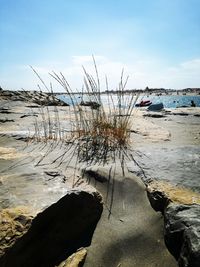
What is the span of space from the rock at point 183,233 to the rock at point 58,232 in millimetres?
383

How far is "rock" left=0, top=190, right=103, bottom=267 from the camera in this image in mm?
934

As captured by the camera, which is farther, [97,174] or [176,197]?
[97,174]

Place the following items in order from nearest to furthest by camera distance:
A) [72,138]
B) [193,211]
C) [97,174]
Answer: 1. [193,211]
2. [97,174]
3. [72,138]

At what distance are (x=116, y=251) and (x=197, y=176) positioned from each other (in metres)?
0.70

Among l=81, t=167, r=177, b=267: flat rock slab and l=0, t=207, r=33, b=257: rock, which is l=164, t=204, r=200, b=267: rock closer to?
l=81, t=167, r=177, b=267: flat rock slab

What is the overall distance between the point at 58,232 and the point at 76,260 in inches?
6.1

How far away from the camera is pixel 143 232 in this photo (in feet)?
3.76

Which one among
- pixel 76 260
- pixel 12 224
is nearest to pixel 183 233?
pixel 76 260

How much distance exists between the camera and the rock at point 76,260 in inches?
38.0

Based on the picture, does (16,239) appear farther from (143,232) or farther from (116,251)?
(143,232)

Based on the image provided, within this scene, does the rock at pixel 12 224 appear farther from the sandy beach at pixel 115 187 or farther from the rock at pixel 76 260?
the rock at pixel 76 260

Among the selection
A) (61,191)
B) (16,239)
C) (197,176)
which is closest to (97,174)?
(61,191)

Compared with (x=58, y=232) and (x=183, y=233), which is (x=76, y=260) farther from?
(x=183, y=233)

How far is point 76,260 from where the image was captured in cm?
99
